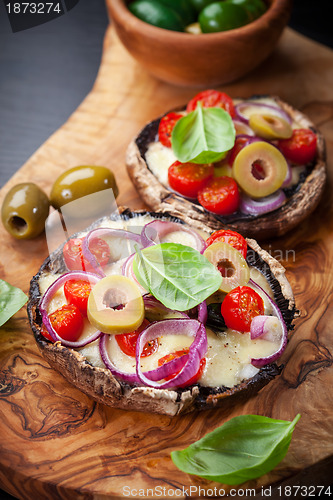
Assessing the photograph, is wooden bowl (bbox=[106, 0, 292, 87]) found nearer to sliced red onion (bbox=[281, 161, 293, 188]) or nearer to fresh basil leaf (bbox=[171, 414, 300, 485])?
sliced red onion (bbox=[281, 161, 293, 188])

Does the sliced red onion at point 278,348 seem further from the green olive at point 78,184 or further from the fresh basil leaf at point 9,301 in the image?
the green olive at point 78,184

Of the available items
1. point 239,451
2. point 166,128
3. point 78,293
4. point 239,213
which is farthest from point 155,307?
point 166,128

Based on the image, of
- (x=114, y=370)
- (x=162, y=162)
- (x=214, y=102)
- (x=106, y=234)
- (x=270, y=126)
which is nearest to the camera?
(x=114, y=370)

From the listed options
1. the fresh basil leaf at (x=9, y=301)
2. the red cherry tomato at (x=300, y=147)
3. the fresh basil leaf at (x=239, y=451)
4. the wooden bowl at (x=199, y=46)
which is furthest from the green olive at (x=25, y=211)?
the fresh basil leaf at (x=239, y=451)

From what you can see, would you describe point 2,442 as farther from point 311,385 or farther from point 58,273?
point 311,385

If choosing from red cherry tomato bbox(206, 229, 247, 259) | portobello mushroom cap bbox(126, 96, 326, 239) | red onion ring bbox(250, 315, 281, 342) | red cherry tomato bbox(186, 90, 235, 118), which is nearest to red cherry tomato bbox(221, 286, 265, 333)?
red onion ring bbox(250, 315, 281, 342)

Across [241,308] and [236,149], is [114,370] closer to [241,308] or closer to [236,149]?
[241,308]

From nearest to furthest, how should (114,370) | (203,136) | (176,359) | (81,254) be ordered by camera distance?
(176,359)
(114,370)
(81,254)
(203,136)

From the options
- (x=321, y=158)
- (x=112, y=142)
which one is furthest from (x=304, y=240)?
(x=112, y=142)
